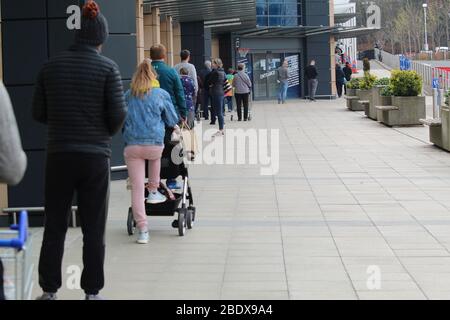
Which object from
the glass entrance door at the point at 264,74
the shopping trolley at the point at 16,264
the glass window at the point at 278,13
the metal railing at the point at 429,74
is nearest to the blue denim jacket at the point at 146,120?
the shopping trolley at the point at 16,264

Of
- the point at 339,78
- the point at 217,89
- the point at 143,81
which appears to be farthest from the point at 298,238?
the point at 339,78

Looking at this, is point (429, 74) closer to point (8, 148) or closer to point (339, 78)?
point (339, 78)

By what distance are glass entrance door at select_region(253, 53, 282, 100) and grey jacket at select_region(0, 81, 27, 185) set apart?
39826mm

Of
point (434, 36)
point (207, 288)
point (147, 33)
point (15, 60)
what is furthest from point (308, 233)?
point (434, 36)

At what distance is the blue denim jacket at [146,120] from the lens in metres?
8.17

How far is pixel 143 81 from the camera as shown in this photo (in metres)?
8.25

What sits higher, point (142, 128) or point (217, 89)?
point (217, 89)

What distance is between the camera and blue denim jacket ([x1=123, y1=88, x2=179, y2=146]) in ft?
26.8

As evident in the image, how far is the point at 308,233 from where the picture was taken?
876cm

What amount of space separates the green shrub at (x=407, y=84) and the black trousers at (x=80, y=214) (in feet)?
58.1

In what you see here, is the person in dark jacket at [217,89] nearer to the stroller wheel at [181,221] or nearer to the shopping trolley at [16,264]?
the stroller wheel at [181,221]

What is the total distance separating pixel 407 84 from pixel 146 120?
15.5 meters

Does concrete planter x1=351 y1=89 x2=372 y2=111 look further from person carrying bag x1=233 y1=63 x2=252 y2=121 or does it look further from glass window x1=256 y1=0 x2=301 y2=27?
glass window x1=256 y1=0 x2=301 y2=27

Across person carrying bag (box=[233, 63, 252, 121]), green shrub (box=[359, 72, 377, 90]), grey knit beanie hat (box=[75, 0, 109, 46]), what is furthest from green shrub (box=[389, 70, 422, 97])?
grey knit beanie hat (box=[75, 0, 109, 46])
